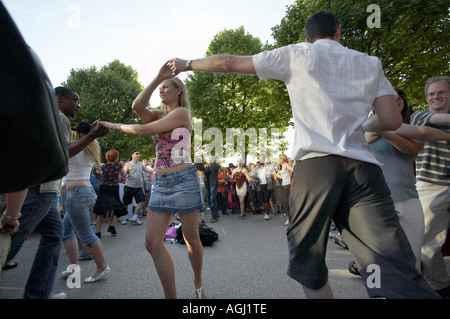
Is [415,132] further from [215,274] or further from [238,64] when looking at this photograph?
[215,274]

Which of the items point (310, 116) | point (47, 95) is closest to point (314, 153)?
point (310, 116)

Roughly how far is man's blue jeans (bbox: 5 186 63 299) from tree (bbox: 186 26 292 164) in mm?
17760

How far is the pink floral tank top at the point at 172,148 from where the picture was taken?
261 cm

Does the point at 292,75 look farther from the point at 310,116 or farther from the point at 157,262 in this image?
the point at 157,262

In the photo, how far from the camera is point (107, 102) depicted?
25812 mm

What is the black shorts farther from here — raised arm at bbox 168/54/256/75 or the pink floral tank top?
raised arm at bbox 168/54/256/75

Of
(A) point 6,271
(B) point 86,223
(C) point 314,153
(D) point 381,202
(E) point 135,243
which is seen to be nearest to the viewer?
(D) point 381,202

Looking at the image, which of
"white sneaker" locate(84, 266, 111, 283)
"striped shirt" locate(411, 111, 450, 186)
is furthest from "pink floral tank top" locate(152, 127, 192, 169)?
"striped shirt" locate(411, 111, 450, 186)

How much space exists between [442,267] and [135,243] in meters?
5.44

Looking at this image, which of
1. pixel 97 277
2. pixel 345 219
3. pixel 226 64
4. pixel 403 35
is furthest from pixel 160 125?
pixel 403 35

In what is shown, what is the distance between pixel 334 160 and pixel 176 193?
1.55m

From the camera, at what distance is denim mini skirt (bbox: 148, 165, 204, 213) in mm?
2502

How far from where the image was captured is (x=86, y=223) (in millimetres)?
3529

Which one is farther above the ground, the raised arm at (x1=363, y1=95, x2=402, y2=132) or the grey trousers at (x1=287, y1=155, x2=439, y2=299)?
the raised arm at (x1=363, y1=95, x2=402, y2=132)
